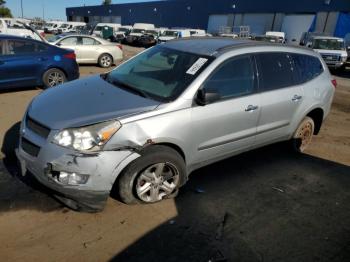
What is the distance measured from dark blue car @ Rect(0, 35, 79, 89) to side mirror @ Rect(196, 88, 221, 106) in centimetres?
573

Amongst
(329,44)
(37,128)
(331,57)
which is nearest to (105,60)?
(37,128)

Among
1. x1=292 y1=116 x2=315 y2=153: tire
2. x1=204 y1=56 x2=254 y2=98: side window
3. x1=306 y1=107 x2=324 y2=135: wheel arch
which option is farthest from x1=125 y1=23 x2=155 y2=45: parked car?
x1=204 y1=56 x2=254 y2=98: side window

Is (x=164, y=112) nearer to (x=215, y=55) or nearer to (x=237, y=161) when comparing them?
(x=215, y=55)

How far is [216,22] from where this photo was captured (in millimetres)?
48812

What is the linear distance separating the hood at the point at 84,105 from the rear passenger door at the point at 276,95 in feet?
5.25

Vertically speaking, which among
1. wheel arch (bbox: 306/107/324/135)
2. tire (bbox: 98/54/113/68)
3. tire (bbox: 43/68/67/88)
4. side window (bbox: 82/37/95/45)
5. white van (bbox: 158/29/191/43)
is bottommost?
white van (bbox: 158/29/191/43)

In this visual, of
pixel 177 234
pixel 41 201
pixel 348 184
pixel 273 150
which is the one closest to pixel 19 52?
pixel 41 201

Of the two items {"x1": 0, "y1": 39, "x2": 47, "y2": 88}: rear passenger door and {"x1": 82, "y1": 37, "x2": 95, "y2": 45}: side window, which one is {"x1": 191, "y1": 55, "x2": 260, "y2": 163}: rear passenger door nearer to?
{"x1": 0, "y1": 39, "x2": 47, "y2": 88}: rear passenger door

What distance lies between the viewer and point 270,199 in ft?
13.3

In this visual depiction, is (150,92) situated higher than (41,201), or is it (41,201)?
(150,92)

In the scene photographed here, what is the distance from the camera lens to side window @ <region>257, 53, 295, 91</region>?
4371 mm

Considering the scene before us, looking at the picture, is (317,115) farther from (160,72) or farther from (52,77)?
(52,77)

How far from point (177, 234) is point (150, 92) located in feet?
4.91

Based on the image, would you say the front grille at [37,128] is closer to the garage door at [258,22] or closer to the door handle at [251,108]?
the door handle at [251,108]
